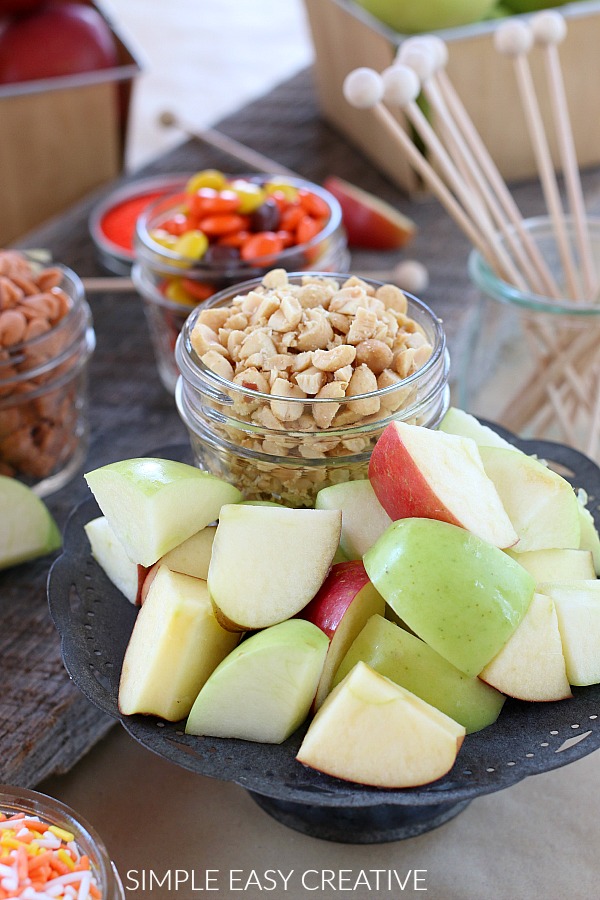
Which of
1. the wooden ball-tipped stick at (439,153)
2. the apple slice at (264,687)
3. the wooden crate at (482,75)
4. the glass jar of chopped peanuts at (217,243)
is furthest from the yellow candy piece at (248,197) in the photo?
the apple slice at (264,687)

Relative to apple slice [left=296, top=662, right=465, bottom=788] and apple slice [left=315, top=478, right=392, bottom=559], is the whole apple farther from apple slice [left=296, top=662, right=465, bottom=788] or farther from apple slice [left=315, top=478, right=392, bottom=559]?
apple slice [left=296, top=662, right=465, bottom=788]

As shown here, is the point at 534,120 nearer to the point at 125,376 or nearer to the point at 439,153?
the point at 439,153

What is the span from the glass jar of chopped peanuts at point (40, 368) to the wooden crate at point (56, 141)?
0.46 meters

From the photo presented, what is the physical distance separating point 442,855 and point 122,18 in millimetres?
2162

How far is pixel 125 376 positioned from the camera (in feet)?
3.20

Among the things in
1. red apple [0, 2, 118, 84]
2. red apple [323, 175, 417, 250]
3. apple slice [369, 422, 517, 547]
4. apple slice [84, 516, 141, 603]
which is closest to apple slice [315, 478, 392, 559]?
apple slice [369, 422, 517, 547]

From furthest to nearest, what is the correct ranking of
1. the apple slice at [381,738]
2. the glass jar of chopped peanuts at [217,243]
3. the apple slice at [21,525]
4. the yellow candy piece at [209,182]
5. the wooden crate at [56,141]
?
the wooden crate at [56,141], the yellow candy piece at [209,182], the glass jar of chopped peanuts at [217,243], the apple slice at [21,525], the apple slice at [381,738]

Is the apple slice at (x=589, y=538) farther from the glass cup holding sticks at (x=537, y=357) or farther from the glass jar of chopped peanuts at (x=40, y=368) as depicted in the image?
the glass jar of chopped peanuts at (x=40, y=368)

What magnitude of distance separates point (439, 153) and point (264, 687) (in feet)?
1.46

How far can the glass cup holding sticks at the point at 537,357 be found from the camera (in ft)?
2.57

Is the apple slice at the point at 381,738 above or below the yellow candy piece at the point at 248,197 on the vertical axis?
below

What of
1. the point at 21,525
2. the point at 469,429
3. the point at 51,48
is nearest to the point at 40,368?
the point at 21,525

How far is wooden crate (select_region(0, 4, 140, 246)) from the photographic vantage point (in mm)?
1201

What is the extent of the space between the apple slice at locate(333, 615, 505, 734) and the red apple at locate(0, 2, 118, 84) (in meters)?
1.08
